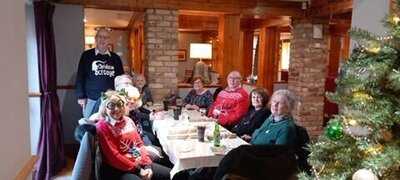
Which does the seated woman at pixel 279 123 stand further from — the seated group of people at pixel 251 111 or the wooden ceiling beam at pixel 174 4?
the wooden ceiling beam at pixel 174 4

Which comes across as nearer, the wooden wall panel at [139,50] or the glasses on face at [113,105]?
the glasses on face at [113,105]

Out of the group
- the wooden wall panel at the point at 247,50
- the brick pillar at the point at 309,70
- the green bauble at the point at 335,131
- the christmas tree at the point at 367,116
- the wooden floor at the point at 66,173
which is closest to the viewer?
the christmas tree at the point at 367,116

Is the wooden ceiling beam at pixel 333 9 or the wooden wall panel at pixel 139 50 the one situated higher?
the wooden ceiling beam at pixel 333 9

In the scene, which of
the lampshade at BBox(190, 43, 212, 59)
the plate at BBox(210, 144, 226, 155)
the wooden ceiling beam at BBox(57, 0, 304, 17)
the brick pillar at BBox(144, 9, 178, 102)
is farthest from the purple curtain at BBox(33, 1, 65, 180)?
the lampshade at BBox(190, 43, 212, 59)

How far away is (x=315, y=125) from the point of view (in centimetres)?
559

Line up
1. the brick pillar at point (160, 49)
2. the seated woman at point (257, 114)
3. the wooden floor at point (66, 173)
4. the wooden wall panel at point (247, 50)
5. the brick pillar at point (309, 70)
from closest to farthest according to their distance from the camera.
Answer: the seated woman at point (257, 114)
the wooden floor at point (66, 173)
the brick pillar at point (160, 49)
the brick pillar at point (309, 70)
the wooden wall panel at point (247, 50)

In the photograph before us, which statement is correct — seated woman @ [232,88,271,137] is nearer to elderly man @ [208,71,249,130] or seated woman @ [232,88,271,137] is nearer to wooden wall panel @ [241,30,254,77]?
elderly man @ [208,71,249,130]

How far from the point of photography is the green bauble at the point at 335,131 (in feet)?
4.24

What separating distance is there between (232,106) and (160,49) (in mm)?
1492

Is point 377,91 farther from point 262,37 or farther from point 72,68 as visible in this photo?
point 262,37

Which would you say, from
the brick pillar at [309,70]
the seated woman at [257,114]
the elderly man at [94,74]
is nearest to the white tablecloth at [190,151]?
the seated woman at [257,114]

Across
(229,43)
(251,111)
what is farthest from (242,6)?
(251,111)

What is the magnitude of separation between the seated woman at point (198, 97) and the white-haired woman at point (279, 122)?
1786 mm

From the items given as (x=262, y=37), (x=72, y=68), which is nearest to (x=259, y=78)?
(x=262, y=37)
